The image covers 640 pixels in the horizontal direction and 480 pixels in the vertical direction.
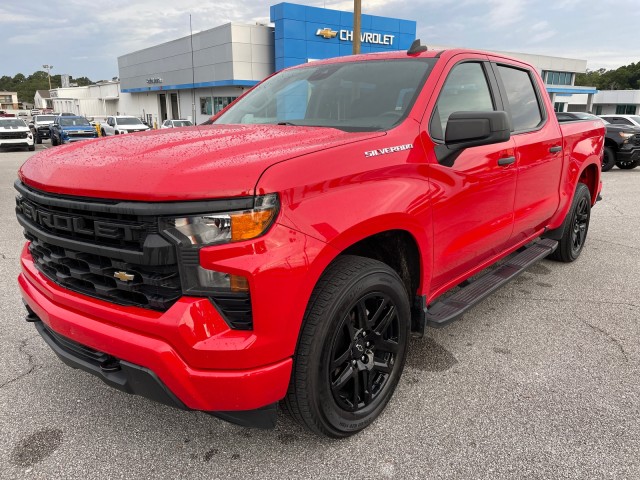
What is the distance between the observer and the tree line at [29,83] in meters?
138

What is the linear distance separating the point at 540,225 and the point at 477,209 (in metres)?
1.53

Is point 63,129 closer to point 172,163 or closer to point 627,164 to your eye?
point 627,164

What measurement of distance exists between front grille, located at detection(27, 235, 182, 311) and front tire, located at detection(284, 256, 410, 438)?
580 millimetres

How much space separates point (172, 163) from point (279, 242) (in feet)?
1.74

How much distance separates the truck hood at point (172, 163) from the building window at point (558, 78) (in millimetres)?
56709

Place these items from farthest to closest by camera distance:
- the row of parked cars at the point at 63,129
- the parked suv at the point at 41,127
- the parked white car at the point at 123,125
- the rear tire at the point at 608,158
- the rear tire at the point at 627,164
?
the parked suv at the point at 41,127 → the parked white car at the point at 123,125 → the row of parked cars at the point at 63,129 → the rear tire at the point at 627,164 → the rear tire at the point at 608,158

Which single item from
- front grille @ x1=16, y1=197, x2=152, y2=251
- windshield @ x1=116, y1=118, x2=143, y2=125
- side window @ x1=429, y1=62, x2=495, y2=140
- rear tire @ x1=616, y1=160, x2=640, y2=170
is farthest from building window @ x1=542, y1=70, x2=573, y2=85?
front grille @ x1=16, y1=197, x2=152, y2=251

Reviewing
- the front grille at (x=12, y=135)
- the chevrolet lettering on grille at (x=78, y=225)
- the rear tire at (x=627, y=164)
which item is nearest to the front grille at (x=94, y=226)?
the chevrolet lettering on grille at (x=78, y=225)

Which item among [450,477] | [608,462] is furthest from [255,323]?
[608,462]

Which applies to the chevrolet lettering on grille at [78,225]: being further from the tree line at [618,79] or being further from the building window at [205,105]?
the tree line at [618,79]

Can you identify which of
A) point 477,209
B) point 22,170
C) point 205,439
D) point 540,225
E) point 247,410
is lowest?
point 205,439

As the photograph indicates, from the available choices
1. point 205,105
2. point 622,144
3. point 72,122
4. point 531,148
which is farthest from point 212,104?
point 531,148

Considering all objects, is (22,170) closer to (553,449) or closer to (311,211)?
(311,211)

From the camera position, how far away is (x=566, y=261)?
5137 mm
